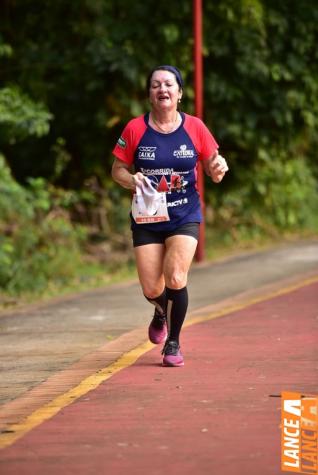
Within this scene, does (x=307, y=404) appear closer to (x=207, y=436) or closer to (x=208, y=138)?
(x=207, y=436)

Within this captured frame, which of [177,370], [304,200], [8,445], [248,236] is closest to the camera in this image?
[8,445]

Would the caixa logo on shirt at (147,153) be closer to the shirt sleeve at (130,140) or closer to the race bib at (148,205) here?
the shirt sleeve at (130,140)

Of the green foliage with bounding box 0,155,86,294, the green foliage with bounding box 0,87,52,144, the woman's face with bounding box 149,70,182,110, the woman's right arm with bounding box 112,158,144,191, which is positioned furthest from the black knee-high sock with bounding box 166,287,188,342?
the green foliage with bounding box 0,87,52,144

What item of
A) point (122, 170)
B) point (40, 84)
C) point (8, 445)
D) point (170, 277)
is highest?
point (40, 84)

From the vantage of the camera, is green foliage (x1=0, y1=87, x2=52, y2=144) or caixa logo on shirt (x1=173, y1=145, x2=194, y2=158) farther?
green foliage (x1=0, y1=87, x2=52, y2=144)

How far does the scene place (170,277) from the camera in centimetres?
894

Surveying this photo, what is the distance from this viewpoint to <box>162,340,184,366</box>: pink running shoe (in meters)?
8.91

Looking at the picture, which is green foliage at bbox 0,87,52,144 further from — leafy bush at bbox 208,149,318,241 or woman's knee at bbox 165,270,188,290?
woman's knee at bbox 165,270,188,290

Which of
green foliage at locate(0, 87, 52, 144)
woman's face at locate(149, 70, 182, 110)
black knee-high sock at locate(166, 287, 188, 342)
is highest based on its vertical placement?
green foliage at locate(0, 87, 52, 144)

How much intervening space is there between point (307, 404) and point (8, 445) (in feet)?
5.43

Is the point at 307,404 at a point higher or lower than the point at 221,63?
lower

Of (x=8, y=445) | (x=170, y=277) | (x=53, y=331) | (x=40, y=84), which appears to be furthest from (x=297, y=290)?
(x=8, y=445)

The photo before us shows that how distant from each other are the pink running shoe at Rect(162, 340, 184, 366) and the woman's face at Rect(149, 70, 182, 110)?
5.24 feet

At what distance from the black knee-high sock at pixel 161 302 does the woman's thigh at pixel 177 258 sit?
29 cm
